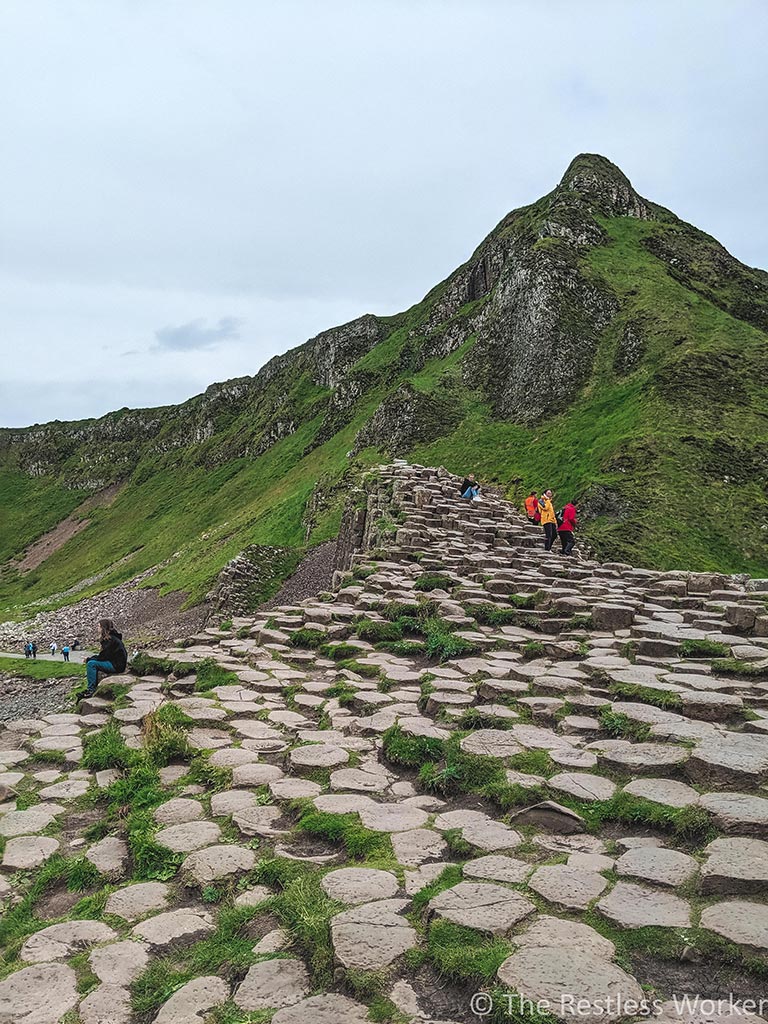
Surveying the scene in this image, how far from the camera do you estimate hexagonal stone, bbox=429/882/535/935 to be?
447 centimetres

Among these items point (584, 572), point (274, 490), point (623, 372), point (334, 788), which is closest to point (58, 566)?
point (274, 490)

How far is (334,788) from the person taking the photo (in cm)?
723

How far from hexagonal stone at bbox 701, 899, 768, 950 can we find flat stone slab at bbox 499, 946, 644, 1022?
76 centimetres

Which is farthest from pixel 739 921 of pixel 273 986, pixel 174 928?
pixel 174 928

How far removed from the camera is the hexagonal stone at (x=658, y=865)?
4.91m

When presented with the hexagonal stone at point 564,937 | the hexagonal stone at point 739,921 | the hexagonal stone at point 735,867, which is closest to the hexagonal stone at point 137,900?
the hexagonal stone at point 564,937

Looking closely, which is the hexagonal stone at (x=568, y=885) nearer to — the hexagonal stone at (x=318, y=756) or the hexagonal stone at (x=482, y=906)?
the hexagonal stone at (x=482, y=906)

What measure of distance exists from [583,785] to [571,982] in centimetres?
288

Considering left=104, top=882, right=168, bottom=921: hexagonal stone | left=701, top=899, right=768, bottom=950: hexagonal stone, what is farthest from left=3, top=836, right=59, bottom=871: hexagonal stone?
left=701, top=899, right=768, bottom=950: hexagonal stone

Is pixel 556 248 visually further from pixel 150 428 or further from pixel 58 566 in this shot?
pixel 150 428

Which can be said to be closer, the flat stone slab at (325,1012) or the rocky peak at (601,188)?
the flat stone slab at (325,1012)

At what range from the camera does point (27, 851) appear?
6.68m

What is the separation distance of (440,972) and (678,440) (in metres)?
35.3

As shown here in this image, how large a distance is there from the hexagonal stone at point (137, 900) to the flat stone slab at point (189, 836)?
478 millimetres
